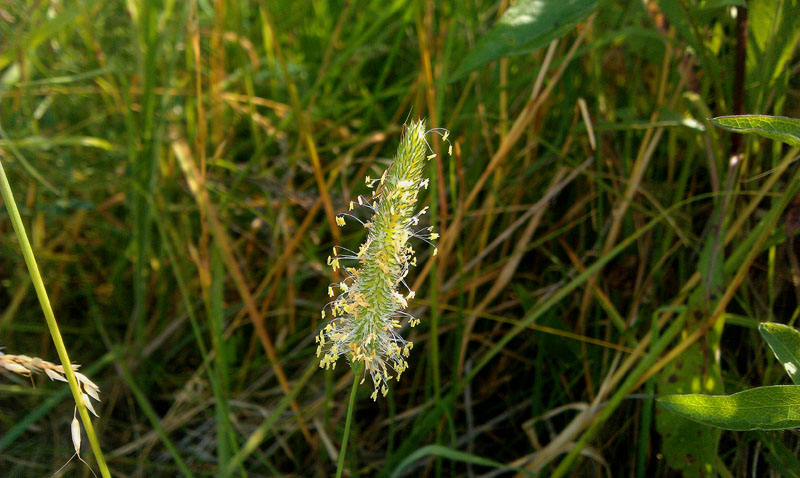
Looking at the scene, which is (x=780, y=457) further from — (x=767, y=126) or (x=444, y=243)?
(x=444, y=243)

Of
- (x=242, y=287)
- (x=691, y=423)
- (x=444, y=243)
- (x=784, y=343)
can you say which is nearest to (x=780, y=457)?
(x=691, y=423)

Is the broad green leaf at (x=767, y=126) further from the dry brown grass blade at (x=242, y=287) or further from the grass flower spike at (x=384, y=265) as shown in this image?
the dry brown grass blade at (x=242, y=287)

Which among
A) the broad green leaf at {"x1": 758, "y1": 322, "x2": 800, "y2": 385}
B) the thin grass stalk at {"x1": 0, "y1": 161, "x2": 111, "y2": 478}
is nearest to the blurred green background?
the broad green leaf at {"x1": 758, "y1": 322, "x2": 800, "y2": 385}

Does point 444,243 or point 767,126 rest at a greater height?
point 767,126

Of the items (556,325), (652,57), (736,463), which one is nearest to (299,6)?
(652,57)

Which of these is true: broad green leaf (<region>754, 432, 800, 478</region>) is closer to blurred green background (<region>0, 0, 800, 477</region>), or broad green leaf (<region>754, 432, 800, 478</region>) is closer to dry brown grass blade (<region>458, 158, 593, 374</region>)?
blurred green background (<region>0, 0, 800, 477</region>)

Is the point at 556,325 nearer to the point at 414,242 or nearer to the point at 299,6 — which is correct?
the point at 414,242
